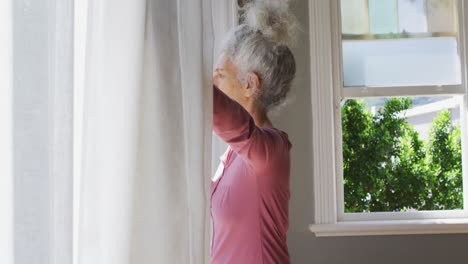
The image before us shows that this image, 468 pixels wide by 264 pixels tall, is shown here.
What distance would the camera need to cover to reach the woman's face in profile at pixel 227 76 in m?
1.74

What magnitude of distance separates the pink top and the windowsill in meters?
1.57

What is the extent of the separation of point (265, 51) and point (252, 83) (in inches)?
3.6

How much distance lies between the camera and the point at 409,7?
364 centimetres

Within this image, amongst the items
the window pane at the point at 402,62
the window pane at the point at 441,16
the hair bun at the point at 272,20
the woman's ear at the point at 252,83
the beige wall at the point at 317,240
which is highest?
the window pane at the point at 441,16

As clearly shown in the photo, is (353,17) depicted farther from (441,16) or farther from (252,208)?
(252,208)

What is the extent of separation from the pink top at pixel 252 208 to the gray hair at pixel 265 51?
0.16 m

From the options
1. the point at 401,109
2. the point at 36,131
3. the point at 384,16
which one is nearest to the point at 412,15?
the point at 384,16

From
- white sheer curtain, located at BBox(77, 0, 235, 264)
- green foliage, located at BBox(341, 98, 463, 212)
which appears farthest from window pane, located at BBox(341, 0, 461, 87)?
white sheer curtain, located at BBox(77, 0, 235, 264)

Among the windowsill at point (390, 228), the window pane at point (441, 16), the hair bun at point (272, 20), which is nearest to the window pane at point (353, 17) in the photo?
the window pane at point (441, 16)

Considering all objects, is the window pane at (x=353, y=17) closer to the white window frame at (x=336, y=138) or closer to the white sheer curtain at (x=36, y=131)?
the white window frame at (x=336, y=138)

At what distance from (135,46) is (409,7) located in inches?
121

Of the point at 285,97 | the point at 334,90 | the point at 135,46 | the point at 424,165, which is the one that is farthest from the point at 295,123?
the point at 135,46

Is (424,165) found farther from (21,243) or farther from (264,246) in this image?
(21,243)

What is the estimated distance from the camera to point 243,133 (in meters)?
1.39
